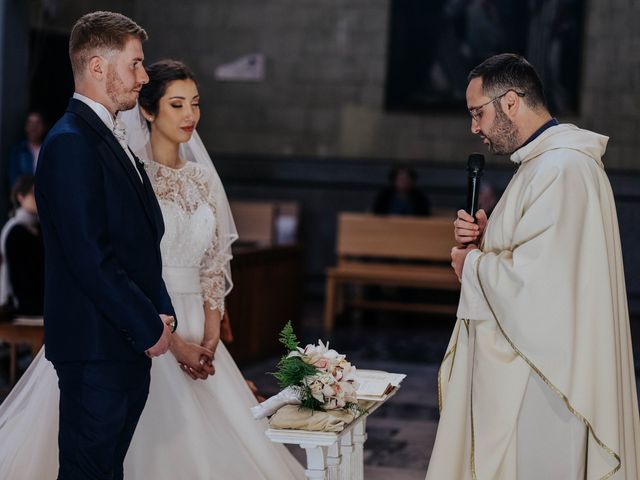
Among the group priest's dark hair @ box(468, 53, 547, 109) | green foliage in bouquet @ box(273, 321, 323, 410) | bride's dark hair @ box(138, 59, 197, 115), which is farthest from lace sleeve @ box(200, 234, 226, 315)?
priest's dark hair @ box(468, 53, 547, 109)

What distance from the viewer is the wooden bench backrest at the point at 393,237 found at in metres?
10.8

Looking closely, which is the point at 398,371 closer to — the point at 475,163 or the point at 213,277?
the point at 213,277

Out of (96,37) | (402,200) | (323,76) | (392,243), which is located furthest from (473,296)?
(323,76)

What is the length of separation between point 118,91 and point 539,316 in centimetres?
140

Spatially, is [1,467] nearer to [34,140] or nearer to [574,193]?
[574,193]

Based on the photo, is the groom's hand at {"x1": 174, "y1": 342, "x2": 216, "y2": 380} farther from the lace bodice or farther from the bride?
the lace bodice

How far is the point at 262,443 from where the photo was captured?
423cm

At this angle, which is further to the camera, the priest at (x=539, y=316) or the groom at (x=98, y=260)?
the priest at (x=539, y=316)

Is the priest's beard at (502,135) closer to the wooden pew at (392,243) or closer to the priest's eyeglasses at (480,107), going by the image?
the priest's eyeglasses at (480,107)

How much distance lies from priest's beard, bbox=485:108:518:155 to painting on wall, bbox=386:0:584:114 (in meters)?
9.75

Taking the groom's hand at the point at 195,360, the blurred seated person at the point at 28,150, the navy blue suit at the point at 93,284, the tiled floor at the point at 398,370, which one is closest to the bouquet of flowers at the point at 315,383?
the navy blue suit at the point at 93,284

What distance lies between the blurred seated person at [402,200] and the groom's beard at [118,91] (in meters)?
8.47

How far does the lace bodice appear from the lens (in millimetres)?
4094

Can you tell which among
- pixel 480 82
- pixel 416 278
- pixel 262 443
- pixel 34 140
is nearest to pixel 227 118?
pixel 34 140
